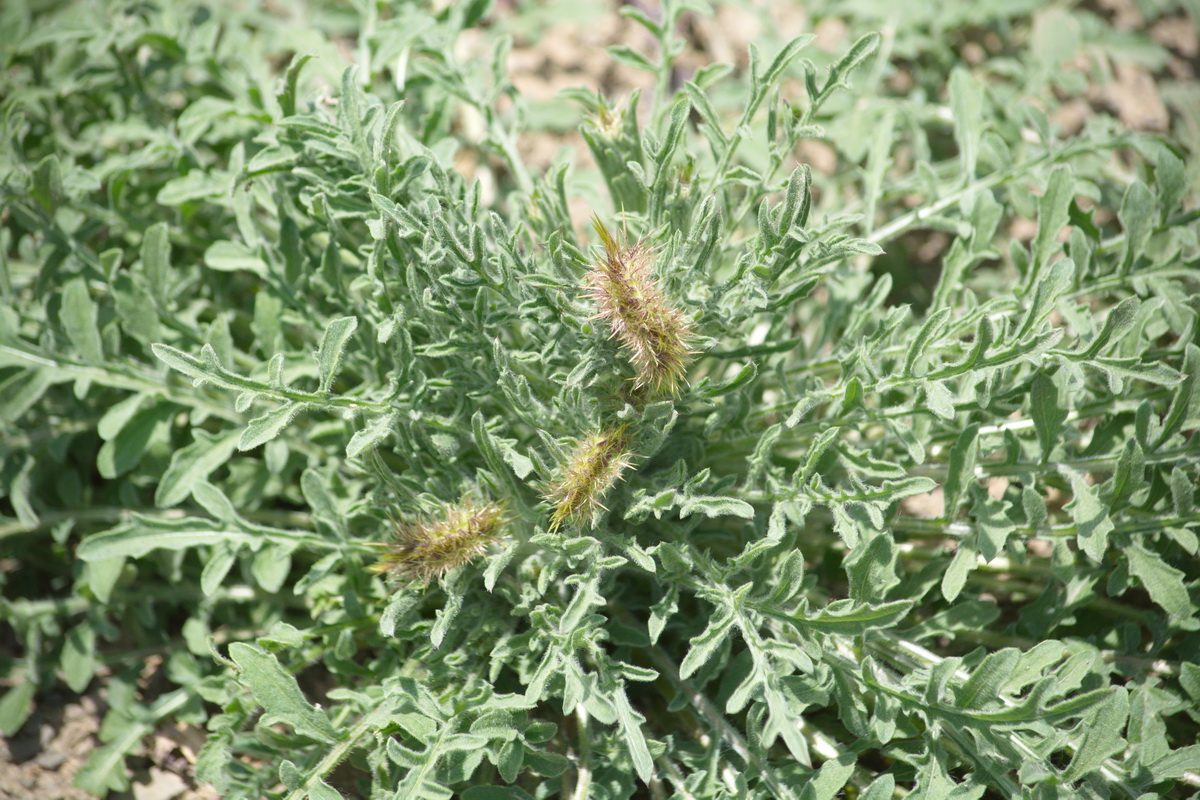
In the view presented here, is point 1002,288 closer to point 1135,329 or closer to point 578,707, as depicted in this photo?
point 1135,329

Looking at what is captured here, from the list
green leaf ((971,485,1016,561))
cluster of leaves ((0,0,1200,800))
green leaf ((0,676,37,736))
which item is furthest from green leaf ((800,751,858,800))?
green leaf ((0,676,37,736))

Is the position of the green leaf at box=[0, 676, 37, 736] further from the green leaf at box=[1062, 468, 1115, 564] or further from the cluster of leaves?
the green leaf at box=[1062, 468, 1115, 564]

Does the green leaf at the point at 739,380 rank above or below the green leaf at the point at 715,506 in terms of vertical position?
above

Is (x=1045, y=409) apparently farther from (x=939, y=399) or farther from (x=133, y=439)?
(x=133, y=439)

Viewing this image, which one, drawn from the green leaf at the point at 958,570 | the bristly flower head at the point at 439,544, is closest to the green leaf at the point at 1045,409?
the green leaf at the point at 958,570

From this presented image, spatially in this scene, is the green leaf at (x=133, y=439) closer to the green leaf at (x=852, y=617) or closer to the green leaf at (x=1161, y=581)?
the green leaf at (x=852, y=617)
